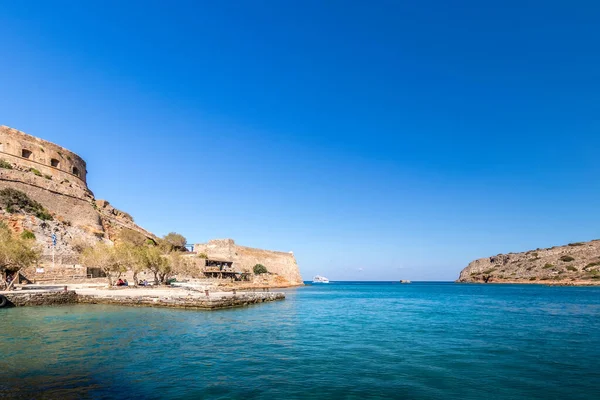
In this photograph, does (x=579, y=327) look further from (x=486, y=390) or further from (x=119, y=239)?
(x=119, y=239)

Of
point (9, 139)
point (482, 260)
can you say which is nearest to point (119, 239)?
point (9, 139)

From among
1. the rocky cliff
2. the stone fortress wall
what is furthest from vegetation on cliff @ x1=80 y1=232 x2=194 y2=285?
A: the rocky cliff

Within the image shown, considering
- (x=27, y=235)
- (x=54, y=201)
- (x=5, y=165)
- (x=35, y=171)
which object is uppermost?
(x=35, y=171)

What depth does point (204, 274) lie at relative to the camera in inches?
2421

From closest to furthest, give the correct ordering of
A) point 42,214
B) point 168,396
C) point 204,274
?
1. point 168,396
2. point 42,214
3. point 204,274

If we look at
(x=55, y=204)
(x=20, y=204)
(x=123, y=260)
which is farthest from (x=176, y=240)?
(x=123, y=260)

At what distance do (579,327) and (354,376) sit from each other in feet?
53.8

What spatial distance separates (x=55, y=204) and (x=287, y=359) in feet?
167

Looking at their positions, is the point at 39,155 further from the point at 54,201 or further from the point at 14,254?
the point at 14,254

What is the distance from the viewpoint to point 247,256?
2982 inches

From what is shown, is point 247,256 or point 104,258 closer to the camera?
point 104,258

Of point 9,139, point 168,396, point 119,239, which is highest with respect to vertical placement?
point 9,139

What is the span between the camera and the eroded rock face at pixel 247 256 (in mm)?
72312

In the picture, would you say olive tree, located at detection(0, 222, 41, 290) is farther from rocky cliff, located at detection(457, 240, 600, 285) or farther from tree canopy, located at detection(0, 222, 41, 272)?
rocky cliff, located at detection(457, 240, 600, 285)
